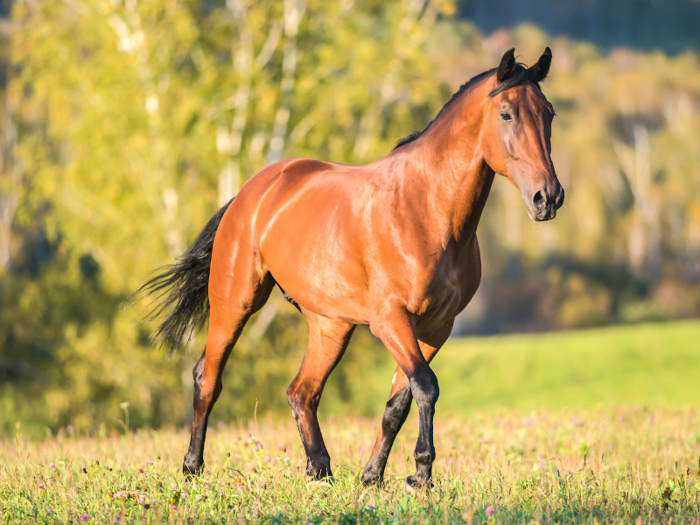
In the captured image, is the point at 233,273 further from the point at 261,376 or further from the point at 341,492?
the point at 261,376

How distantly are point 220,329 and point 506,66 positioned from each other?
2.80 m

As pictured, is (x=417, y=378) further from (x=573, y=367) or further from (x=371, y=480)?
(x=573, y=367)

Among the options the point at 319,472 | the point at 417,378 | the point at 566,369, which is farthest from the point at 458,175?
the point at 566,369

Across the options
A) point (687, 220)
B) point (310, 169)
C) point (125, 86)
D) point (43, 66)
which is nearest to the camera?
point (310, 169)

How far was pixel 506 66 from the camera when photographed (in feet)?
12.0

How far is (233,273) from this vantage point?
17.0 ft

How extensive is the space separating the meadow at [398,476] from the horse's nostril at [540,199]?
143 centimetres

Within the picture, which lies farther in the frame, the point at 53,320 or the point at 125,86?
the point at 53,320

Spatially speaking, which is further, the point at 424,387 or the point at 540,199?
the point at 424,387

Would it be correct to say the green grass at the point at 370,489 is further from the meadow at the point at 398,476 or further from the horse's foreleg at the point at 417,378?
the horse's foreleg at the point at 417,378

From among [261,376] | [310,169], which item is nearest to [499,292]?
[261,376]

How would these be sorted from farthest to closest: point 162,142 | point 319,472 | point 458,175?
1. point 162,142
2. point 319,472
3. point 458,175

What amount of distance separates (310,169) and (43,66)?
14.2 meters

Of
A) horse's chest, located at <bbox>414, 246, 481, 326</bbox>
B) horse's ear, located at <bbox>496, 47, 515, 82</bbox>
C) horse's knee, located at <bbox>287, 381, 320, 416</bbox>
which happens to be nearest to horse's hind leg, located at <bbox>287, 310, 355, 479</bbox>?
horse's knee, located at <bbox>287, 381, 320, 416</bbox>
